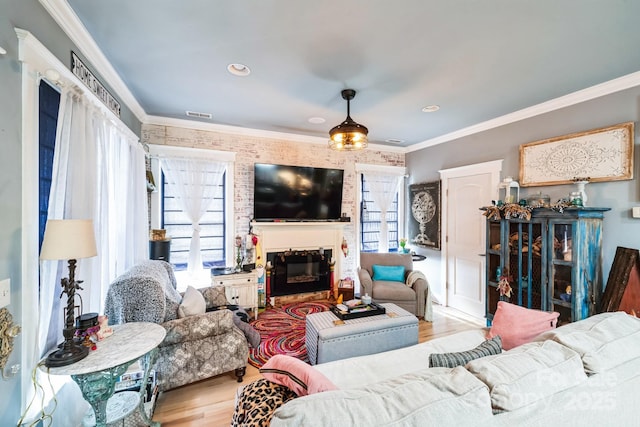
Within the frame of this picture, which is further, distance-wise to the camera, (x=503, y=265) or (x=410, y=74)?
(x=503, y=265)

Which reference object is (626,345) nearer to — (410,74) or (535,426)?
(535,426)

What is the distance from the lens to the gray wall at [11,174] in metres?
1.28

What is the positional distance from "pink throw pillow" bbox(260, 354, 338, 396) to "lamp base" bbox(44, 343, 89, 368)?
1.08 meters

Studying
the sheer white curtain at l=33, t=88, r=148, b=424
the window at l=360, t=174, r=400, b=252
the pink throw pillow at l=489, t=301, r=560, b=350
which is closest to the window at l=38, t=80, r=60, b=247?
the sheer white curtain at l=33, t=88, r=148, b=424

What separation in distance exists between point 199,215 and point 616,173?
197 inches

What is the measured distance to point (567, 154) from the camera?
296cm

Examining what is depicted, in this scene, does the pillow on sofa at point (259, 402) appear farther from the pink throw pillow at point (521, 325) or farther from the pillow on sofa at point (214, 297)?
the pillow on sofa at point (214, 297)

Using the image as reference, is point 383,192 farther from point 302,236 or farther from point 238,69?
point 238,69

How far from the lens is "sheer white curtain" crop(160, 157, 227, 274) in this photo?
3.84m

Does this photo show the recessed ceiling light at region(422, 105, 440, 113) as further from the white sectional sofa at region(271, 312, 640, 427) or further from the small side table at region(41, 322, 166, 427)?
the small side table at region(41, 322, 166, 427)

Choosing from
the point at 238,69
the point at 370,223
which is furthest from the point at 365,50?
the point at 370,223

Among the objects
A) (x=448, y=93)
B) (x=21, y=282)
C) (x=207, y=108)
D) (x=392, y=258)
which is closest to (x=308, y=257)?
(x=392, y=258)

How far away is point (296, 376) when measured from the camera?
1.22 m

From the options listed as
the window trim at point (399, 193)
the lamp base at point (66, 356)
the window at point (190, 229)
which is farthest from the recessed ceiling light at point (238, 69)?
the window trim at point (399, 193)
